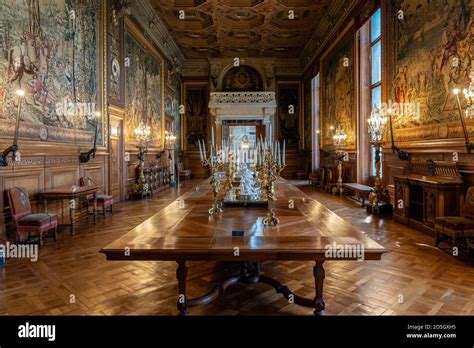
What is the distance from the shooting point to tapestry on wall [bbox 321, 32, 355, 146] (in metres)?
9.67

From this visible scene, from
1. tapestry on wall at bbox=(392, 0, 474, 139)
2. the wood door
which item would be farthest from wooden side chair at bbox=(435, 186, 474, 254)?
the wood door

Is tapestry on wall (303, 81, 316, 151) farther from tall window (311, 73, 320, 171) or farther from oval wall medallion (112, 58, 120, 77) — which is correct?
oval wall medallion (112, 58, 120, 77)

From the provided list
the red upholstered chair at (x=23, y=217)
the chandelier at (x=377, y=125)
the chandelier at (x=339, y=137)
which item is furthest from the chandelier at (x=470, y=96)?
the red upholstered chair at (x=23, y=217)

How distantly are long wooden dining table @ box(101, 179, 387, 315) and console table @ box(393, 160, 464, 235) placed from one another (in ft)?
9.01

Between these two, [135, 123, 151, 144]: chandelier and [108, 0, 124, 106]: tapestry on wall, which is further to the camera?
[135, 123, 151, 144]: chandelier

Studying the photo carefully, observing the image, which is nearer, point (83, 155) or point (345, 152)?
point (83, 155)

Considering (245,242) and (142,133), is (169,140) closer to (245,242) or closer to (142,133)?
(142,133)

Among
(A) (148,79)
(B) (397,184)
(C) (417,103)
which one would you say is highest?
(A) (148,79)

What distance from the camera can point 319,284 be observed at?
237 cm

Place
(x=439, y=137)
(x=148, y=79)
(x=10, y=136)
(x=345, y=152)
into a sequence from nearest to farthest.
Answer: (x=10, y=136) → (x=439, y=137) → (x=345, y=152) → (x=148, y=79)
